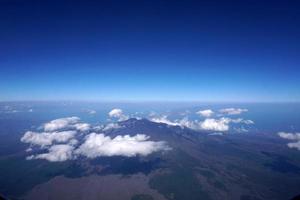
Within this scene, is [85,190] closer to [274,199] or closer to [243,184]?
[243,184]

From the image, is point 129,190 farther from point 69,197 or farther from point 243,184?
point 243,184

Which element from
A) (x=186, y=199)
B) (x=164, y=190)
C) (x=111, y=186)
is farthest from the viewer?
(x=111, y=186)

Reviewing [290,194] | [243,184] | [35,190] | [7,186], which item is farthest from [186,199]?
[7,186]

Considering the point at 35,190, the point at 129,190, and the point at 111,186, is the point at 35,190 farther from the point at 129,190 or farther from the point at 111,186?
the point at 129,190

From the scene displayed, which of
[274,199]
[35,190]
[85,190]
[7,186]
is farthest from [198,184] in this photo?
[7,186]

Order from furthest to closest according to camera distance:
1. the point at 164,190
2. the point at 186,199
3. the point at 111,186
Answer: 1. the point at 111,186
2. the point at 164,190
3. the point at 186,199

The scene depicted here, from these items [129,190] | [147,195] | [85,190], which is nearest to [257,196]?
[147,195]

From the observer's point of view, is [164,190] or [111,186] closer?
[164,190]

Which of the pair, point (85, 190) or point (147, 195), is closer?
point (147, 195)
